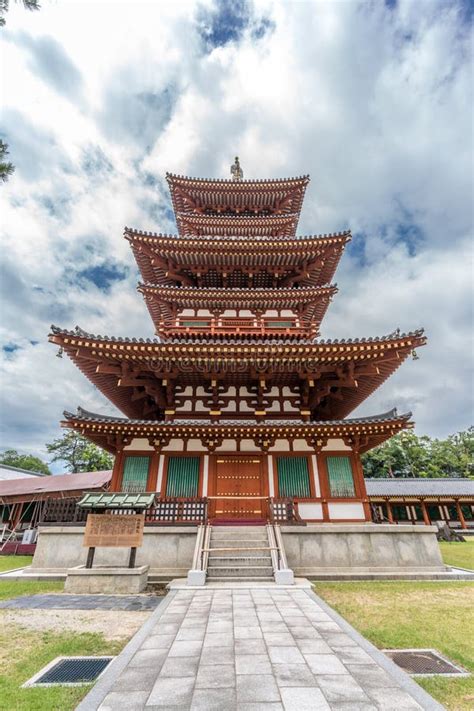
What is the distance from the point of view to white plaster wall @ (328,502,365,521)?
12359mm

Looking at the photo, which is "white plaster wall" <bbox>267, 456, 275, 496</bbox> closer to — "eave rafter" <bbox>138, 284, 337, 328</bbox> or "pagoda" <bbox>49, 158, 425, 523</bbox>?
"pagoda" <bbox>49, 158, 425, 523</bbox>

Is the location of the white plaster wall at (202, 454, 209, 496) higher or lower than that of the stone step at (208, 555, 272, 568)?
higher

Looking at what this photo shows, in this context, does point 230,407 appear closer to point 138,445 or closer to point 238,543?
point 138,445

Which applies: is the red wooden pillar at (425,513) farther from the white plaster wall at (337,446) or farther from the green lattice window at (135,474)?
the green lattice window at (135,474)

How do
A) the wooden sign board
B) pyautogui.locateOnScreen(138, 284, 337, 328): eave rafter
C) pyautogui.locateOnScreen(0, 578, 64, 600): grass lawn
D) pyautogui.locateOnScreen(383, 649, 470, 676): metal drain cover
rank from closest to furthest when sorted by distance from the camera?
Result: pyautogui.locateOnScreen(383, 649, 470, 676): metal drain cover, pyautogui.locateOnScreen(0, 578, 64, 600): grass lawn, the wooden sign board, pyautogui.locateOnScreen(138, 284, 337, 328): eave rafter

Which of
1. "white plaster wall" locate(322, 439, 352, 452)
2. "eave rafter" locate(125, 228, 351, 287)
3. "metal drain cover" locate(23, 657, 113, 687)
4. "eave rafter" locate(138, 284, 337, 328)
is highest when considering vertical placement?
"eave rafter" locate(125, 228, 351, 287)

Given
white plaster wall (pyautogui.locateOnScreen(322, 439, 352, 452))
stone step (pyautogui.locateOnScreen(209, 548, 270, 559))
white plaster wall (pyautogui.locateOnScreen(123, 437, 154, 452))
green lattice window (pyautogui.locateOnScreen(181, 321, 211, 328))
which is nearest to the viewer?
stone step (pyautogui.locateOnScreen(209, 548, 270, 559))

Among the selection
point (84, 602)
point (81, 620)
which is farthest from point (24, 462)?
point (81, 620)

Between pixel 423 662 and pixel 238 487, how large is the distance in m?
8.52

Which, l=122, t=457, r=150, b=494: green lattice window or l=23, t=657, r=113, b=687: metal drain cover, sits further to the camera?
l=122, t=457, r=150, b=494: green lattice window

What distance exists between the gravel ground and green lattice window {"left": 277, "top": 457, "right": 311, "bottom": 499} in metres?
6.91

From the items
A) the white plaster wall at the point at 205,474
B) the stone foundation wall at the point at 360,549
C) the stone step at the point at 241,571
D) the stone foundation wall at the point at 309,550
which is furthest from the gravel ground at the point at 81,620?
the white plaster wall at the point at 205,474

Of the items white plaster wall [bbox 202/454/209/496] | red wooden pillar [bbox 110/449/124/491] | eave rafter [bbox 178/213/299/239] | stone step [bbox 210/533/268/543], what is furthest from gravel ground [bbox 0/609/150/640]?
eave rafter [bbox 178/213/299/239]

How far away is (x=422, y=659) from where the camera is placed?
16.2 ft
